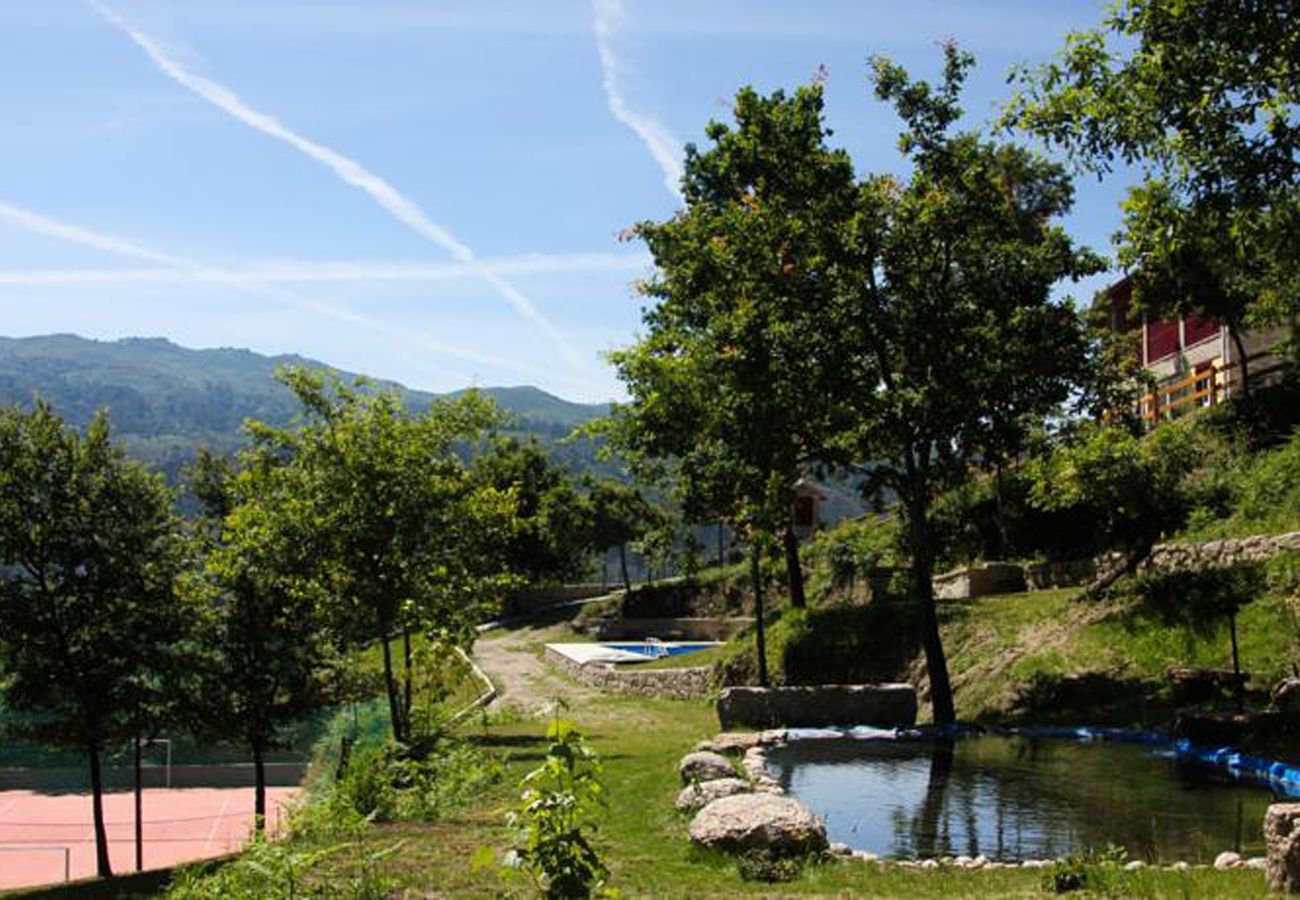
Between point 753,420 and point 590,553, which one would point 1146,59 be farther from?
point 590,553

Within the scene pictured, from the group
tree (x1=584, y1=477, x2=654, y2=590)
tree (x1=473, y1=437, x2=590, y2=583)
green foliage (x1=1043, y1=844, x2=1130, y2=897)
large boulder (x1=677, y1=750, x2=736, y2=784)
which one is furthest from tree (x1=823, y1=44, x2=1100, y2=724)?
tree (x1=584, y1=477, x2=654, y2=590)

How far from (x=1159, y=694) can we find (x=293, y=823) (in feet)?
43.1

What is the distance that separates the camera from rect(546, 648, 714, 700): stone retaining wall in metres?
30.4

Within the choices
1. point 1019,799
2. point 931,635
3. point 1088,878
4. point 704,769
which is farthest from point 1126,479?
point 1088,878

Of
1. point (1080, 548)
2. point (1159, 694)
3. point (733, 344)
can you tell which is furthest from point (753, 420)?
point (1080, 548)

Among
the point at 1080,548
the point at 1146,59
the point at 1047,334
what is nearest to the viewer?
the point at 1146,59

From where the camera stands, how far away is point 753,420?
68.8 ft

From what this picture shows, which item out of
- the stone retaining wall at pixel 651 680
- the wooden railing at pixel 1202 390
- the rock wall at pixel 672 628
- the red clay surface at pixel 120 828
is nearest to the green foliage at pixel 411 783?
the red clay surface at pixel 120 828

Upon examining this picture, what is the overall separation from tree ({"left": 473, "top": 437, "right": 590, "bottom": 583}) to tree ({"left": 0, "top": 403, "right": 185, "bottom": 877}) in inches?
1900

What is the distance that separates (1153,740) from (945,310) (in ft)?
26.2

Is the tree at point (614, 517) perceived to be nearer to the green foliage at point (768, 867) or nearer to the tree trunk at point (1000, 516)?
the tree trunk at point (1000, 516)

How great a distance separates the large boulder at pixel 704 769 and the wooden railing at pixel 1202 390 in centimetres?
2195

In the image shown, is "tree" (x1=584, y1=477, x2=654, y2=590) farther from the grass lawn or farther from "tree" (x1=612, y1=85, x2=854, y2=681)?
the grass lawn

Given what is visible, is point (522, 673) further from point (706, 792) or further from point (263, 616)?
point (706, 792)
